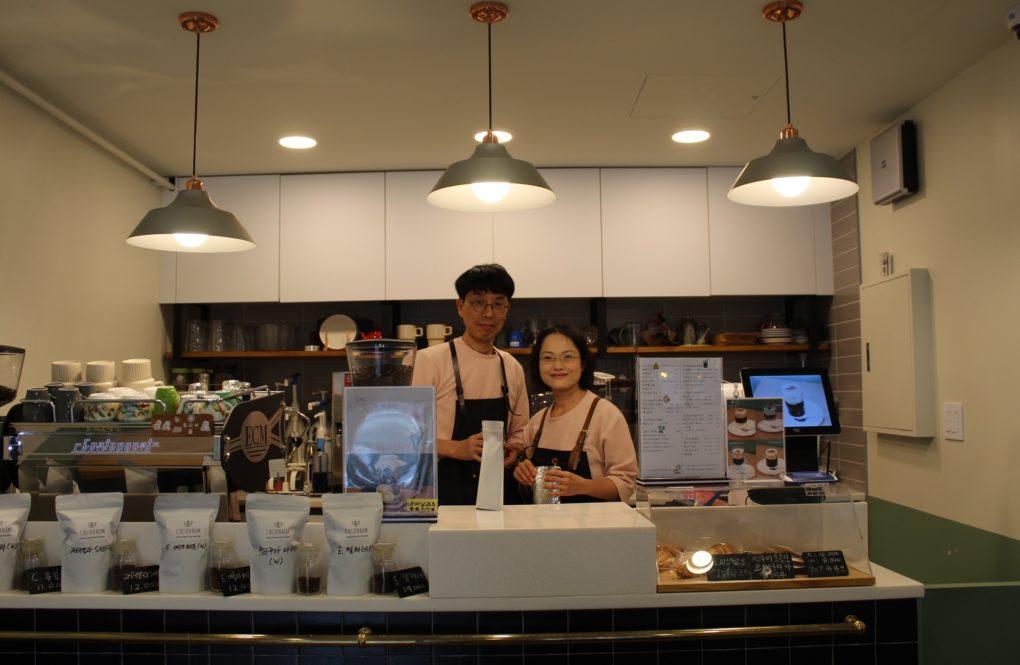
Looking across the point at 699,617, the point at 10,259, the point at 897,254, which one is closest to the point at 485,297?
the point at 699,617

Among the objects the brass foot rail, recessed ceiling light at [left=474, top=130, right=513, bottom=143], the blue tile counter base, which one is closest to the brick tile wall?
recessed ceiling light at [left=474, top=130, right=513, bottom=143]

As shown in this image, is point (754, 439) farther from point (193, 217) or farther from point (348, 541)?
point (193, 217)

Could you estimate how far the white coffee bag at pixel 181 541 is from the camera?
4.98ft

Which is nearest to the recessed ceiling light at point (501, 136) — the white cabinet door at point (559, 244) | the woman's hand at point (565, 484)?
the white cabinet door at point (559, 244)

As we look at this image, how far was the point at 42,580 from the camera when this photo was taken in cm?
155

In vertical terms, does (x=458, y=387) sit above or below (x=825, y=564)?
above

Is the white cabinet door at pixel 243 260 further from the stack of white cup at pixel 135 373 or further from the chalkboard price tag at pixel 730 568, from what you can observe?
the chalkboard price tag at pixel 730 568

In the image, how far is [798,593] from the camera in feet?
5.01

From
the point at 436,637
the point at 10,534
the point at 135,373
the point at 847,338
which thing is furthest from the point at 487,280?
the point at 847,338

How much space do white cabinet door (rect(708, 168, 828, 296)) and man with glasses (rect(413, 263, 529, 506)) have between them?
1.94m

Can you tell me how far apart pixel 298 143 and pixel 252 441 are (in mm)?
2347

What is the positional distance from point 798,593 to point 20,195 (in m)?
3.20

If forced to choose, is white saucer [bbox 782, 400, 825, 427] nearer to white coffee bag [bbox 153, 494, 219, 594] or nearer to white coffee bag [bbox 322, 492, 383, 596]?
white coffee bag [bbox 322, 492, 383, 596]

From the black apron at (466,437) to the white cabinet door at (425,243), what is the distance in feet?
5.02
